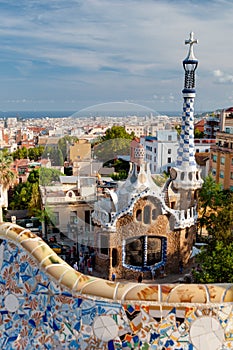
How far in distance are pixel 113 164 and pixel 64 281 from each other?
11867mm

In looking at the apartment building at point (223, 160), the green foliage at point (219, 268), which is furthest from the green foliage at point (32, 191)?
the apartment building at point (223, 160)

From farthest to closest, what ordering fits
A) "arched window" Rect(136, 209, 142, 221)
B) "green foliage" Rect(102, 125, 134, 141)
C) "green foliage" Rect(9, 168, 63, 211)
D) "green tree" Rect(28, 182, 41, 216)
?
"green tree" Rect(28, 182, 41, 216), "green foliage" Rect(9, 168, 63, 211), "green foliage" Rect(102, 125, 134, 141), "arched window" Rect(136, 209, 142, 221)

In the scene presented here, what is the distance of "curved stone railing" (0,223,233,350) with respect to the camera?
2654 mm

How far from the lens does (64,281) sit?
2926mm

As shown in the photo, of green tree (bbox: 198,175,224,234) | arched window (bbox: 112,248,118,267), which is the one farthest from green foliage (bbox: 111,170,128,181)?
green tree (bbox: 198,175,224,234)

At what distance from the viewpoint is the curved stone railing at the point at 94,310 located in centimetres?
265

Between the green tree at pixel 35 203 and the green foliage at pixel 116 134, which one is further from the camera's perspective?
the green tree at pixel 35 203

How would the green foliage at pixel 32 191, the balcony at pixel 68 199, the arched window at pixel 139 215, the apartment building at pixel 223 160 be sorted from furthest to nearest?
the apartment building at pixel 223 160
the green foliage at pixel 32 191
the balcony at pixel 68 199
the arched window at pixel 139 215

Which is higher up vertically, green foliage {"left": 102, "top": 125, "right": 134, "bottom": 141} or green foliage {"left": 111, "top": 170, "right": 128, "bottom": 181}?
green foliage {"left": 102, "top": 125, "right": 134, "bottom": 141}

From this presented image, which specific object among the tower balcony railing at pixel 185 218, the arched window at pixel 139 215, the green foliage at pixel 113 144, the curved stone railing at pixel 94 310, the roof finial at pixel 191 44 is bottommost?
the tower balcony railing at pixel 185 218

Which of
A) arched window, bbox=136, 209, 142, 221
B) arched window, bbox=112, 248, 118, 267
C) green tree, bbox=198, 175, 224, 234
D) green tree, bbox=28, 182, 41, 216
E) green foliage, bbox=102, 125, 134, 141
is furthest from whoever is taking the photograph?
green tree, bbox=28, 182, 41, 216

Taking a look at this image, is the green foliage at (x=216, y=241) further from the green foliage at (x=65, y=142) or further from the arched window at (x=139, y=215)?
the green foliage at (x=65, y=142)

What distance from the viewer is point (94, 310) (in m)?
2.81

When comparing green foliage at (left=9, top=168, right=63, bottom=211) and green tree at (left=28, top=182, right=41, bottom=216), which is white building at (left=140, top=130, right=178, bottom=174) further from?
green tree at (left=28, top=182, right=41, bottom=216)
